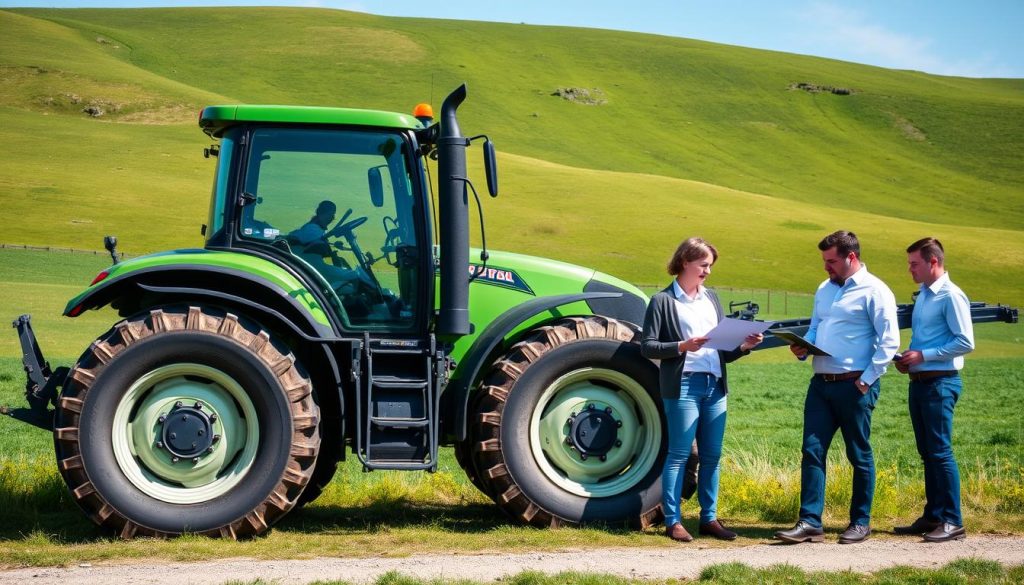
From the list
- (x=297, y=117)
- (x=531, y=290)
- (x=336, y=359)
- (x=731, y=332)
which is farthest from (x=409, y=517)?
(x=297, y=117)

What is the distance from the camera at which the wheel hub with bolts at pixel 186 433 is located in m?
6.52

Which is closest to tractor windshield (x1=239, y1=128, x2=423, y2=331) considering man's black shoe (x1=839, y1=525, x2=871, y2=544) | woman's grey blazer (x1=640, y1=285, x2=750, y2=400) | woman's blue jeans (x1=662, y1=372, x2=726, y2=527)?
woman's grey blazer (x1=640, y1=285, x2=750, y2=400)

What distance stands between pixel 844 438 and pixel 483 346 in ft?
7.87

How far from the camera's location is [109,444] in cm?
640

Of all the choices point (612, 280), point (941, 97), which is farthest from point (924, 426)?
point (941, 97)

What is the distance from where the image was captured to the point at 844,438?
6.83 m

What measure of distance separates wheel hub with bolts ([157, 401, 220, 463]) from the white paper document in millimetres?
3172

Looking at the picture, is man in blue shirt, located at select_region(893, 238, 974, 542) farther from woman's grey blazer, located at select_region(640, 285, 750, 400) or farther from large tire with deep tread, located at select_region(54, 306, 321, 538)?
large tire with deep tread, located at select_region(54, 306, 321, 538)

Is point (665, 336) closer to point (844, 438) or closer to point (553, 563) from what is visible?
point (844, 438)

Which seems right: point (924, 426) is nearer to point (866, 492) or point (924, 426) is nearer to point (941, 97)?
point (866, 492)

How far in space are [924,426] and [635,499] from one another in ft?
6.56

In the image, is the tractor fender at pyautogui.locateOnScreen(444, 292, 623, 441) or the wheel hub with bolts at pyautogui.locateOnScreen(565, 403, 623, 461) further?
the wheel hub with bolts at pyautogui.locateOnScreen(565, 403, 623, 461)

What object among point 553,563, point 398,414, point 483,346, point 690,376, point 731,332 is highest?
point 731,332

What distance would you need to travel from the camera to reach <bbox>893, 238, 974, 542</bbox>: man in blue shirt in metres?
6.91
